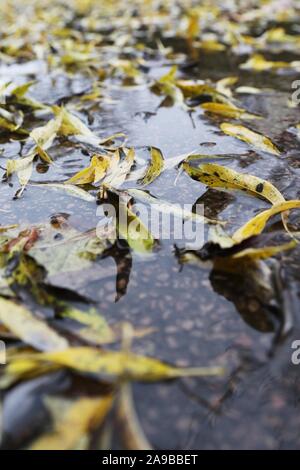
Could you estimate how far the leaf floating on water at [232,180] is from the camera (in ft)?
3.70

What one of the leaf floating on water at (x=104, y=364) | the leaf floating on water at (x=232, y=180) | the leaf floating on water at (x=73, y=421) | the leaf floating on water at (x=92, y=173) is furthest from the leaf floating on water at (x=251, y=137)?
the leaf floating on water at (x=73, y=421)

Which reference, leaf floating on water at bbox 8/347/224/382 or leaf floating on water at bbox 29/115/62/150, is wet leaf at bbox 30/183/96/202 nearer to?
leaf floating on water at bbox 29/115/62/150

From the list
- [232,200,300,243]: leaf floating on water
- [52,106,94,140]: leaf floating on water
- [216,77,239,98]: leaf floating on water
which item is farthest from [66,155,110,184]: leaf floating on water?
[216,77,239,98]: leaf floating on water

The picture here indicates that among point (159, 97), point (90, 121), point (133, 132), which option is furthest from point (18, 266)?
point (159, 97)

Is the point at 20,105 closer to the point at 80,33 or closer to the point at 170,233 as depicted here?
the point at 170,233

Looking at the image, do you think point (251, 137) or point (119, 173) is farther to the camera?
point (251, 137)

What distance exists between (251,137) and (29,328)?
1.08 meters

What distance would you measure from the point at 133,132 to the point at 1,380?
118cm

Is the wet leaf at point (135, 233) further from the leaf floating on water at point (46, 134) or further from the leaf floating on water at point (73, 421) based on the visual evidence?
the leaf floating on water at point (46, 134)

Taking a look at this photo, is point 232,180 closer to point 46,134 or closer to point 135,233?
point 135,233

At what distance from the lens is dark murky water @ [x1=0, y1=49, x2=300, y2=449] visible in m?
0.65

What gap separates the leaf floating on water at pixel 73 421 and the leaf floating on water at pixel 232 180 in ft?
2.35

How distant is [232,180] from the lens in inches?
46.7

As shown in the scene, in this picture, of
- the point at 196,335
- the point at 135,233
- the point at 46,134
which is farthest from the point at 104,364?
the point at 46,134
